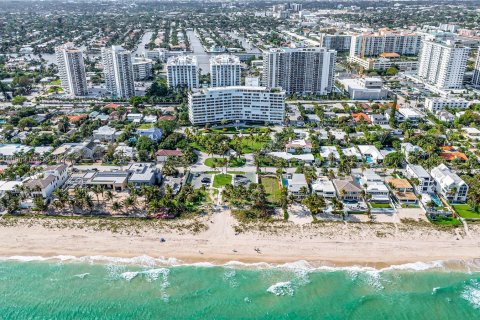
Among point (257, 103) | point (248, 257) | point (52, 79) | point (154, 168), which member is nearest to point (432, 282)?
point (248, 257)

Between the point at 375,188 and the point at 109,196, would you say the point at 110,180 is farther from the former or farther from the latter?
the point at 375,188

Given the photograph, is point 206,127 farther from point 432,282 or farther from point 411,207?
point 432,282

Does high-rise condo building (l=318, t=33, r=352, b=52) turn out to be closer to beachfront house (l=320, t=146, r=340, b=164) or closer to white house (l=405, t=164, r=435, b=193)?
beachfront house (l=320, t=146, r=340, b=164)

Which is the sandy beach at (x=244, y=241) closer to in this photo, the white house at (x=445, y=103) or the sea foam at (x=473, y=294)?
the sea foam at (x=473, y=294)

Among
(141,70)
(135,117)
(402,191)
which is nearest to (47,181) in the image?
(135,117)

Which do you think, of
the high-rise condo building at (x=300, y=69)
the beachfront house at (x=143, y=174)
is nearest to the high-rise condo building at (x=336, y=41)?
the high-rise condo building at (x=300, y=69)
